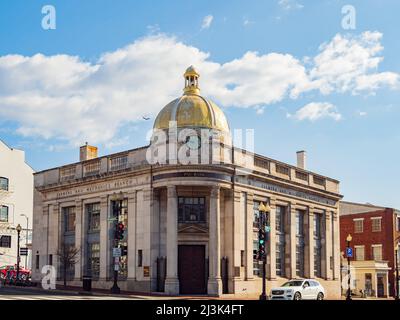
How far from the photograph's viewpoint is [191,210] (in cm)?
4609

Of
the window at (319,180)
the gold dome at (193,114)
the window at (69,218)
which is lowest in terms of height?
the window at (69,218)

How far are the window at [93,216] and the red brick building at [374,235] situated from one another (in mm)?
34982

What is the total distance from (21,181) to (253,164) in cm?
4381

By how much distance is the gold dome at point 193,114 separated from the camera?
4844 centimetres

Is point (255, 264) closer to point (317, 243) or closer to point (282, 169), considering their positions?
point (282, 169)

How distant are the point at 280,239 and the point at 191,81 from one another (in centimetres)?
1489

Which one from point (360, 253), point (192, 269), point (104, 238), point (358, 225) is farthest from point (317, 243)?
point (360, 253)

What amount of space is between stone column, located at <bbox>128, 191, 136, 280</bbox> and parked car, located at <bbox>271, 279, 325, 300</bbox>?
44.9 ft

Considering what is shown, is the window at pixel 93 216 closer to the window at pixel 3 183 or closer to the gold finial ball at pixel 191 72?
the gold finial ball at pixel 191 72

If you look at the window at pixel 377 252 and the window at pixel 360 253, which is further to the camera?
the window at pixel 360 253

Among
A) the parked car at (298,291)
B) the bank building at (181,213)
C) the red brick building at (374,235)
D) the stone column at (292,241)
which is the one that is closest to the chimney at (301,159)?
the bank building at (181,213)

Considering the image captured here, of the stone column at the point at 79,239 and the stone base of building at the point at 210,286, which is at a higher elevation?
the stone column at the point at 79,239
